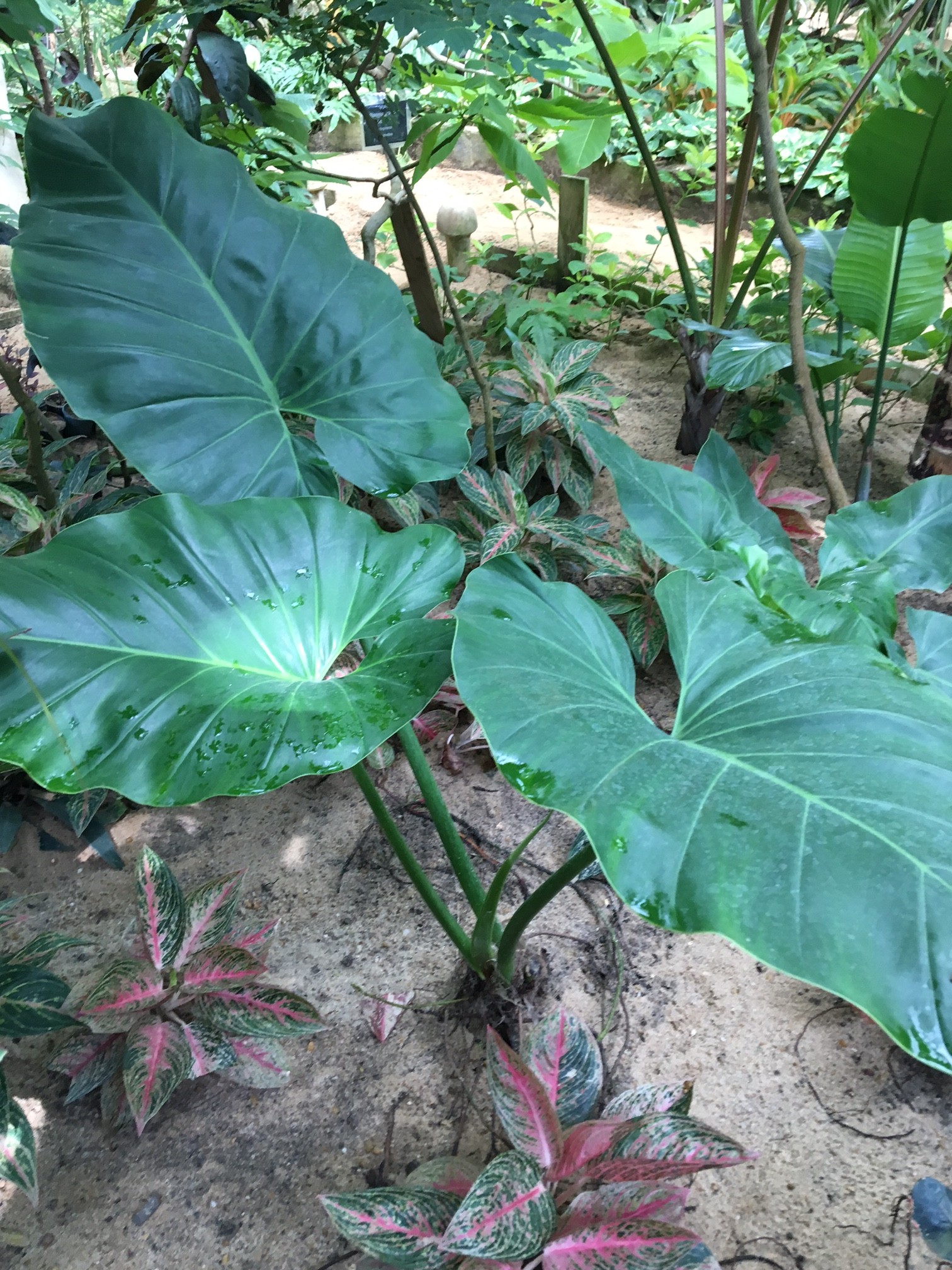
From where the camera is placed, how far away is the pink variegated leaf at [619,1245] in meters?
0.78

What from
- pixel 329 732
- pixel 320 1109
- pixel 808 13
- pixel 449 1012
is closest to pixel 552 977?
pixel 449 1012

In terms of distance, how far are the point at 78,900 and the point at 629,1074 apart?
3.31 ft

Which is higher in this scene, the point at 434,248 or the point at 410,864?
the point at 434,248

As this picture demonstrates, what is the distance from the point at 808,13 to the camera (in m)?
4.84

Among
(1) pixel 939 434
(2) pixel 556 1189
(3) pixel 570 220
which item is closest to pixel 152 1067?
(2) pixel 556 1189

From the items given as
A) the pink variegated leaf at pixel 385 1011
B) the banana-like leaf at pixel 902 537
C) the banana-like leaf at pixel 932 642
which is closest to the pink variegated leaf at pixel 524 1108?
the pink variegated leaf at pixel 385 1011

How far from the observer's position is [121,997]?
1078 mm

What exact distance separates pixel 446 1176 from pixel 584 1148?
177mm

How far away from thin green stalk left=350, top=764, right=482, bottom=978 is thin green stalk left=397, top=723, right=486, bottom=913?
0.05m

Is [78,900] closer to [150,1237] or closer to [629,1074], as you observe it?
→ [150,1237]

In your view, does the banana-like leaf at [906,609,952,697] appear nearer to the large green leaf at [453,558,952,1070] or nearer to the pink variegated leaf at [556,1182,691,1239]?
the large green leaf at [453,558,952,1070]

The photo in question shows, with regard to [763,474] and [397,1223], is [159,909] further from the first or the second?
[763,474]

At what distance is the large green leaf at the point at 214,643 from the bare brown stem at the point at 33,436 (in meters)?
0.86

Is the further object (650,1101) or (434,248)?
(434,248)
